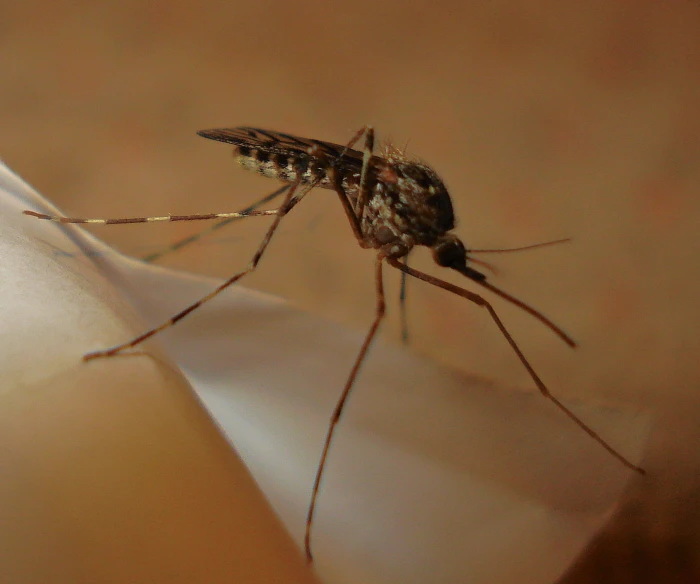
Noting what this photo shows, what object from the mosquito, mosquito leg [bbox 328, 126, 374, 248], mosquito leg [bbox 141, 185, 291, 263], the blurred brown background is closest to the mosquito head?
the mosquito

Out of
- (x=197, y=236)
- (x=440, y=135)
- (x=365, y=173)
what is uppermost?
(x=365, y=173)

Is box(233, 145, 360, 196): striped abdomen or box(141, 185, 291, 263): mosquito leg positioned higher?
box(233, 145, 360, 196): striped abdomen

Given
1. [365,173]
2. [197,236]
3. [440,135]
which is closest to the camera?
[365,173]

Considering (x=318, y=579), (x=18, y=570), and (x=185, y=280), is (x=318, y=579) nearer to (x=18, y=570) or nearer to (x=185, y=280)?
(x=18, y=570)

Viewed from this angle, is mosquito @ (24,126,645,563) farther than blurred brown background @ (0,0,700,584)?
No

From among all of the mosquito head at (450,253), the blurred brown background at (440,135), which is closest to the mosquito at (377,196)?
the mosquito head at (450,253)

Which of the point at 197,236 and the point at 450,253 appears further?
the point at 197,236

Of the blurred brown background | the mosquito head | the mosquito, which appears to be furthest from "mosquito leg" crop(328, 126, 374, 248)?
the blurred brown background

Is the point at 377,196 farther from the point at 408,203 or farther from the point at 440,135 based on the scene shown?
the point at 440,135

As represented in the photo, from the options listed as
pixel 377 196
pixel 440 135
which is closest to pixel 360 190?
pixel 377 196

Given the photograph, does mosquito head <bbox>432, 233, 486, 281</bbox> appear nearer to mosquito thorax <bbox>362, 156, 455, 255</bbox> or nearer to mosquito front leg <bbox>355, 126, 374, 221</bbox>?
mosquito thorax <bbox>362, 156, 455, 255</bbox>
